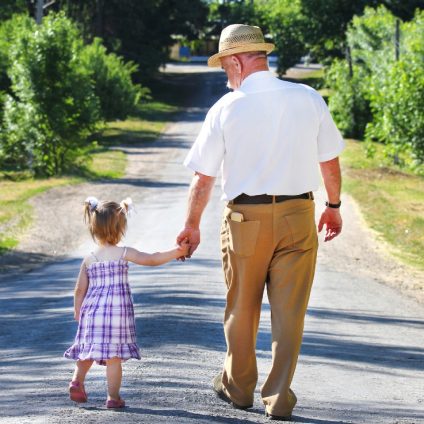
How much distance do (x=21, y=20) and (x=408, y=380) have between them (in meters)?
23.8

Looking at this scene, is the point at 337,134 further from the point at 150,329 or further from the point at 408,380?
the point at 150,329

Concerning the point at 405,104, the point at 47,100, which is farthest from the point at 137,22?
the point at 405,104

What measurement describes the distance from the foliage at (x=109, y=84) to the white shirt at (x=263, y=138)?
1508 inches

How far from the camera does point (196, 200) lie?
21.4 ft

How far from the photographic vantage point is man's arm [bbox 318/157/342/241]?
21.8 feet

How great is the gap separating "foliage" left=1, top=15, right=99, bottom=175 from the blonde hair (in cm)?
2322

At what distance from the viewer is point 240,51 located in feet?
21.4

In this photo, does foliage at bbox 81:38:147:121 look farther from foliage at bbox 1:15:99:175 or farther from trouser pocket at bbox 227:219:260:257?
trouser pocket at bbox 227:219:260:257

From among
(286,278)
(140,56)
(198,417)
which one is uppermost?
(286,278)

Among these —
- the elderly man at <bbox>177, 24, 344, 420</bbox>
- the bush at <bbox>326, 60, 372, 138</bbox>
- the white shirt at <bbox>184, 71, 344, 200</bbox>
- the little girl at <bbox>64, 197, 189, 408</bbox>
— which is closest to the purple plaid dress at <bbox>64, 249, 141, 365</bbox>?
the little girl at <bbox>64, 197, 189, 408</bbox>

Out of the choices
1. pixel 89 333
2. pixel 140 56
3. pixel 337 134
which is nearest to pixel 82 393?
pixel 89 333

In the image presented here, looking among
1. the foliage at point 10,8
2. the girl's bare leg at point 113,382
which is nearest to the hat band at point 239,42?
the girl's bare leg at point 113,382

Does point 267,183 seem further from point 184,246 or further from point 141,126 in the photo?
point 141,126

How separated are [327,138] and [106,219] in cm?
134
